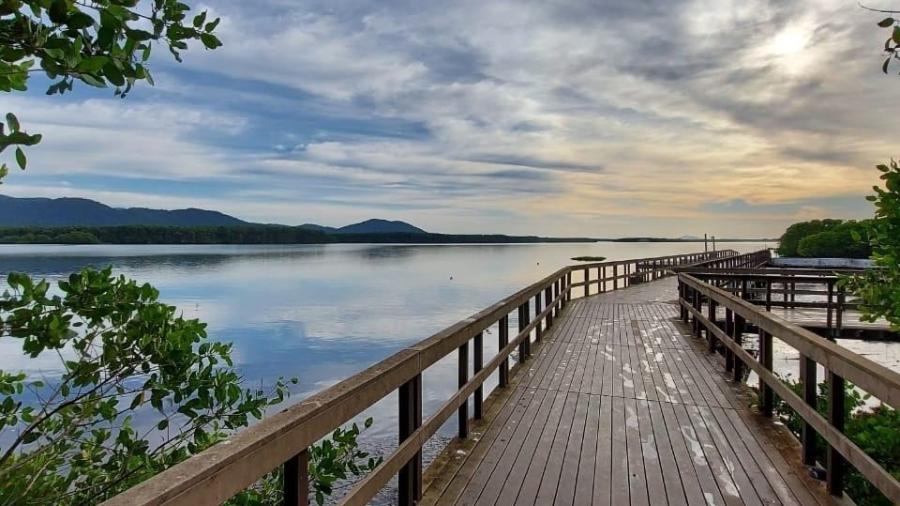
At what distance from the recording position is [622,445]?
3.70 m

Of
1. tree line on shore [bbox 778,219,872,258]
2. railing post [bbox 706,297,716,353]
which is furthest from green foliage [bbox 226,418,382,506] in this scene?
tree line on shore [bbox 778,219,872,258]

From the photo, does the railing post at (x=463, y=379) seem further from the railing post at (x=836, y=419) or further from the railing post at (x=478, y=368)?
the railing post at (x=836, y=419)

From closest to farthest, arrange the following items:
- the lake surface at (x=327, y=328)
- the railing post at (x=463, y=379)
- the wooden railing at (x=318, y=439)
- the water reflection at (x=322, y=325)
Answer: the wooden railing at (x=318, y=439) < the railing post at (x=463, y=379) < the lake surface at (x=327, y=328) < the water reflection at (x=322, y=325)

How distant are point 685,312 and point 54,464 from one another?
1012 centimetres

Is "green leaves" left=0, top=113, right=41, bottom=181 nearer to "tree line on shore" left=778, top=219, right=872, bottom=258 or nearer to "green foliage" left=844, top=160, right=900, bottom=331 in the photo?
"green foliage" left=844, top=160, right=900, bottom=331

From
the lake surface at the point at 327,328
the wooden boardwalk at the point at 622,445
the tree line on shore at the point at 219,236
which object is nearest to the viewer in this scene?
the wooden boardwalk at the point at 622,445

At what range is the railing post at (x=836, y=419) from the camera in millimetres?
2645

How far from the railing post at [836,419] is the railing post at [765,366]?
4.30 feet

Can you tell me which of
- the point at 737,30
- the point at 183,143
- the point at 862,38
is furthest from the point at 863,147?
the point at 183,143

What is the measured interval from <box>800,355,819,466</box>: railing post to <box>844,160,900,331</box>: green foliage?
1.37 feet

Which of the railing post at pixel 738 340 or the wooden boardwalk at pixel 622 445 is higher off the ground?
the railing post at pixel 738 340

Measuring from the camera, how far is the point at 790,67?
1023 centimetres

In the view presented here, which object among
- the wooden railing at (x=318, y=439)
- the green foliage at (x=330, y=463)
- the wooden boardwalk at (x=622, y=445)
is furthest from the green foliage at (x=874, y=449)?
the green foliage at (x=330, y=463)

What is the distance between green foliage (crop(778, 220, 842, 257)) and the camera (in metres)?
46.7
